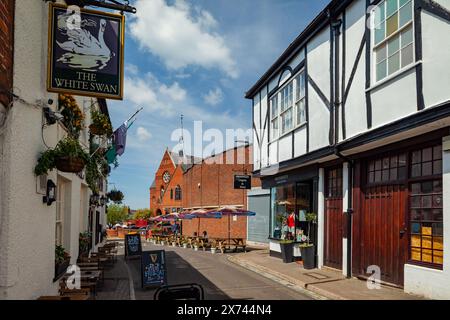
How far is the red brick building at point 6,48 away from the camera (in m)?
4.79

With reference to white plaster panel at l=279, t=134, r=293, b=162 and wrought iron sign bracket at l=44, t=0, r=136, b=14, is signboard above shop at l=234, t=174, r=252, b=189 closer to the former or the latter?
white plaster panel at l=279, t=134, r=293, b=162

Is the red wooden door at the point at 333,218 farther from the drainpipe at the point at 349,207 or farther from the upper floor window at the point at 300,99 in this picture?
the upper floor window at the point at 300,99

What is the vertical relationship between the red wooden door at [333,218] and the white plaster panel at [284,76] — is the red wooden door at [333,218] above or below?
below

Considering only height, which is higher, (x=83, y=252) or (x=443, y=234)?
(x=443, y=234)

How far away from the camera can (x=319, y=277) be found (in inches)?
452

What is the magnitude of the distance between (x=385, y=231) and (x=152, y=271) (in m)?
5.86

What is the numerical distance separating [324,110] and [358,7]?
3.06 m

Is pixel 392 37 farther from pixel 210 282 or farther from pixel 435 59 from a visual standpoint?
pixel 210 282

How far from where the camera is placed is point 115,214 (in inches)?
2886

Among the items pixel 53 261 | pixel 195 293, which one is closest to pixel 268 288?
pixel 53 261

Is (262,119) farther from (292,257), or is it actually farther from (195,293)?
(195,293)

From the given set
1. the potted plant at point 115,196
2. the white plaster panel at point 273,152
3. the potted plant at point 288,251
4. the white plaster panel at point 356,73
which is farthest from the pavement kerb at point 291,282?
the potted plant at point 115,196

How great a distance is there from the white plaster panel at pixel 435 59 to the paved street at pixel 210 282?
5.11m
